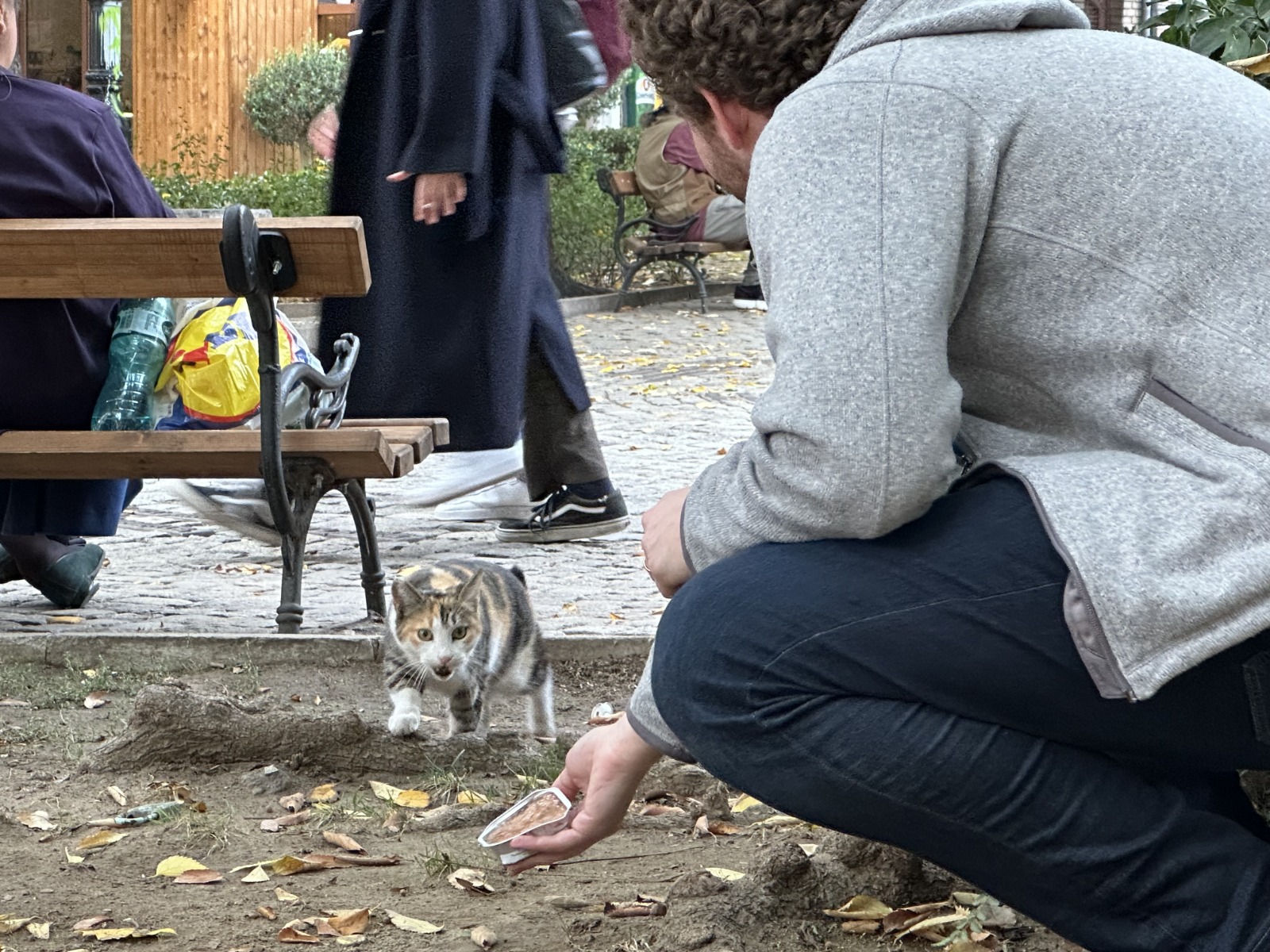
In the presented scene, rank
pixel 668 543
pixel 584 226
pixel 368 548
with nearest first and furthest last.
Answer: pixel 668 543, pixel 368 548, pixel 584 226

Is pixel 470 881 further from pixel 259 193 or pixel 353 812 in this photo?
pixel 259 193

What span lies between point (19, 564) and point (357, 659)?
143 centimetres

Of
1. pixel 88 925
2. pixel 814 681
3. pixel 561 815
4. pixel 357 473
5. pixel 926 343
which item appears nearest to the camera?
pixel 926 343

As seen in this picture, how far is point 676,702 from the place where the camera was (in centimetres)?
226

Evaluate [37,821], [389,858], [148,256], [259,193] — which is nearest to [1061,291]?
[389,858]

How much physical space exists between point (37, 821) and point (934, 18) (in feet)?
7.63

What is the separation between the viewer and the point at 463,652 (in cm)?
404

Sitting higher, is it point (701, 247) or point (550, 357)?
point (550, 357)

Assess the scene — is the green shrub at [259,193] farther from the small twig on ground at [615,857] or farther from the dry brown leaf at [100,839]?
the small twig on ground at [615,857]

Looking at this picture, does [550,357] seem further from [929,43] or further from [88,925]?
[929,43]

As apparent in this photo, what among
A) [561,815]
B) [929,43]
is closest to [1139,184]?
[929,43]

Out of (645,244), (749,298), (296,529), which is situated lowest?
(749,298)

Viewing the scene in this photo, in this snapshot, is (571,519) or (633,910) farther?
(571,519)

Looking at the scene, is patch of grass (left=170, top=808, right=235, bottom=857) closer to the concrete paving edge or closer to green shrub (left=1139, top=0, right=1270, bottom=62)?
the concrete paving edge
